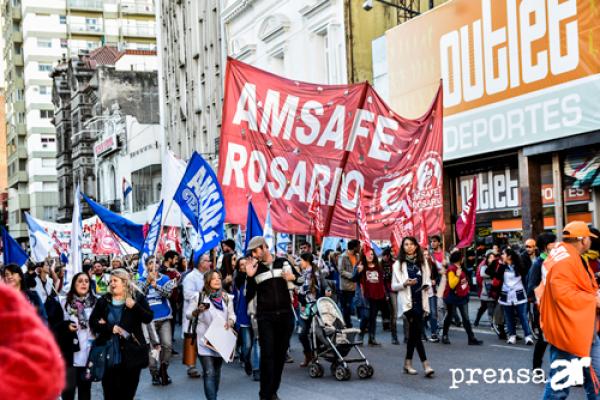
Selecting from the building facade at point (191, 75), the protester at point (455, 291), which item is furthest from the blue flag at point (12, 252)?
the building facade at point (191, 75)

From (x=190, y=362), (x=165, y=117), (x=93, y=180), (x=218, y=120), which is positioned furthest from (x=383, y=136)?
(x=93, y=180)

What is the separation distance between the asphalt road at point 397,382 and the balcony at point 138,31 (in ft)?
236

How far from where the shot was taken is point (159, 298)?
11.1 metres

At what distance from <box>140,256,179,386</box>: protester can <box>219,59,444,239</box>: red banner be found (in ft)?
6.74

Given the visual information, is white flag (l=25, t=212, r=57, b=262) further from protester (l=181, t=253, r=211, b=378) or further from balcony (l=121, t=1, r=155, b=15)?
balcony (l=121, t=1, r=155, b=15)

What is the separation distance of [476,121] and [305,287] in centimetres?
962

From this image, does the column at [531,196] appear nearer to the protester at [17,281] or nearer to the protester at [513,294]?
the protester at [513,294]

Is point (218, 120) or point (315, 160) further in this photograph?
point (218, 120)

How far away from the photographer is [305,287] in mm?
12414

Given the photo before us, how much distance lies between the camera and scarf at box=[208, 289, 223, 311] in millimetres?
8938

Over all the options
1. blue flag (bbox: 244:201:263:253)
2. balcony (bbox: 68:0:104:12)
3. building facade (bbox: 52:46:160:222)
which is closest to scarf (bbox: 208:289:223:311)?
blue flag (bbox: 244:201:263:253)

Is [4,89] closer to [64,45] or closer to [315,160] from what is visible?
[64,45]

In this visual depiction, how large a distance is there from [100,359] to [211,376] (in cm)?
165

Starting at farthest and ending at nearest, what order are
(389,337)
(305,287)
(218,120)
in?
1. (218,120)
2. (389,337)
3. (305,287)
